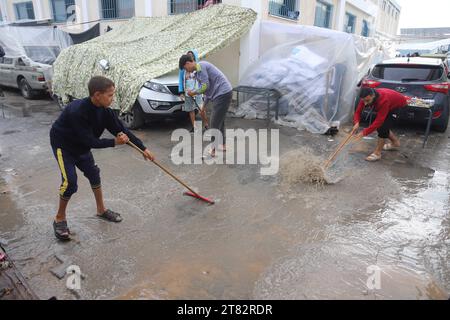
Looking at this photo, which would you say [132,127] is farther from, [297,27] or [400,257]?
[400,257]

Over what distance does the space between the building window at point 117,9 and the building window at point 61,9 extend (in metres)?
1.82

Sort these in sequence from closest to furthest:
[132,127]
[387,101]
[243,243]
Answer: [243,243] → [387,101] → [132,127]

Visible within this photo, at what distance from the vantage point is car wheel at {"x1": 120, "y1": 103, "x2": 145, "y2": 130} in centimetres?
683

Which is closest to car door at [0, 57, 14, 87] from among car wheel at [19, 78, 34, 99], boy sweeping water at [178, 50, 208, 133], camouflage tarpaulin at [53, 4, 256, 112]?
car wheel at [19, 78, 34, 99]

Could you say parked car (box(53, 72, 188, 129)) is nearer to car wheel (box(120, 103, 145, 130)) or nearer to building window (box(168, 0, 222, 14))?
car wheel (box(120, 103, 145, 130))

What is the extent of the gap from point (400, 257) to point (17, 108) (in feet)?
34.1

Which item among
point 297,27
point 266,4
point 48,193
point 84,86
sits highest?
point 266,4

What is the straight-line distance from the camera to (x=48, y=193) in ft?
13.9

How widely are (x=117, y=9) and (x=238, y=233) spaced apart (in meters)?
11.5

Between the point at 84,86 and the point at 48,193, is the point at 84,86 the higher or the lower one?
the higher one

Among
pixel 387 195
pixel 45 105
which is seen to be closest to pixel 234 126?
pixel 387 195

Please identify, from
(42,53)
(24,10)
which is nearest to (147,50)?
(42,53)

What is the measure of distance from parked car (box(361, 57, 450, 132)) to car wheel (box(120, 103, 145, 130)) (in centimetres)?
480

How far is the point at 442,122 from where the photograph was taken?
22.3ft
